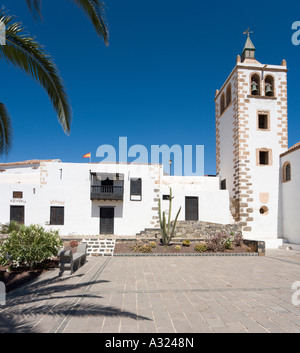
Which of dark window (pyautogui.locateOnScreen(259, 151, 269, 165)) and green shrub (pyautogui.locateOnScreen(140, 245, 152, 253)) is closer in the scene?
green shrub (pyautogui.locateOnScreen(140, 245, 152, 253))

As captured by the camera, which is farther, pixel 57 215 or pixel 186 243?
pixel 57 215

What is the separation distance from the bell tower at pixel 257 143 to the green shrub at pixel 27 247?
1207cm

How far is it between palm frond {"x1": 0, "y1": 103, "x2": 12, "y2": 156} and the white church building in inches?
420

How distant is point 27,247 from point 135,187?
34.7 ft

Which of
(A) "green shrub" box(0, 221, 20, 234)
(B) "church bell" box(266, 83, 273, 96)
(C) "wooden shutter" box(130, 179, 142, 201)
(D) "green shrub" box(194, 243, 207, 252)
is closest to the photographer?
(D) "green shrub" box(194, 243, 207, 252)

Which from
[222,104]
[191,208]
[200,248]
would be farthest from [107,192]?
[222,104]

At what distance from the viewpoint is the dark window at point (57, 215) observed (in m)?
17.4

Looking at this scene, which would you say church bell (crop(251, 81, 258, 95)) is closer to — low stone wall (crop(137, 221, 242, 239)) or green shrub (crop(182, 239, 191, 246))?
low stone wall (crop(137, 221, 242, 239))

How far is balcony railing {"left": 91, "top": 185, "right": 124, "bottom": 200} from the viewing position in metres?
17.3

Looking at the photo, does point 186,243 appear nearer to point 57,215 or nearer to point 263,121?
point 57,215

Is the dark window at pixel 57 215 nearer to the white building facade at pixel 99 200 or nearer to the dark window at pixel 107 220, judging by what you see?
the white building facade at pixel 99 200

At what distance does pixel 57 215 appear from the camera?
57.4 ft

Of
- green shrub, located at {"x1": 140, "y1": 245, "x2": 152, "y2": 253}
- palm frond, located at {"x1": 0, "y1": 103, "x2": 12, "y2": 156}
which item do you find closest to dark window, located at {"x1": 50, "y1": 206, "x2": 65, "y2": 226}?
green shrub, located at {"x1": 140, "y1": 245, "x2": 152, "y2": 253}

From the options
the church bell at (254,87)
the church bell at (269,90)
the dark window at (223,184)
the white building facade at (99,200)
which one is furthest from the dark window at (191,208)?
the church bell at (269,90)
